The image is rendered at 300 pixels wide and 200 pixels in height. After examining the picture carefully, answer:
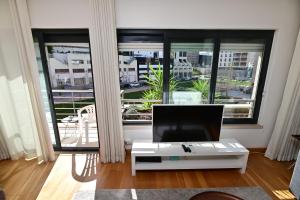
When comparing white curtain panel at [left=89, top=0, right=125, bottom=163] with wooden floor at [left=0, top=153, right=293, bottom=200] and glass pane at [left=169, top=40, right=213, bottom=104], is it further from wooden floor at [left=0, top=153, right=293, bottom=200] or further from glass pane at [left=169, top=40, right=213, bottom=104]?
glass pane at [left=169, top=40, right=213, bottom=104]

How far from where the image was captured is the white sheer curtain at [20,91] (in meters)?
2.23

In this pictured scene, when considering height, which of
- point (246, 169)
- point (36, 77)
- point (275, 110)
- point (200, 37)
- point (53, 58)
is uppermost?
point (200, 37)

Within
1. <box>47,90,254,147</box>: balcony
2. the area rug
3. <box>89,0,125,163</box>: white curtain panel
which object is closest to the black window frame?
<box>89,0,125,163</box>: white curtain panel

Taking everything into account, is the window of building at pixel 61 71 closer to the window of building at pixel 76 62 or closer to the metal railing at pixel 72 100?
the window of building at pixel 76 62

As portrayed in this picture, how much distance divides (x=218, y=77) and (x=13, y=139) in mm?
3437

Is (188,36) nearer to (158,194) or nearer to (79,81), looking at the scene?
(79,81)

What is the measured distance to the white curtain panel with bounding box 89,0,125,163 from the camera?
2.20m

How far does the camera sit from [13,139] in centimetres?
274

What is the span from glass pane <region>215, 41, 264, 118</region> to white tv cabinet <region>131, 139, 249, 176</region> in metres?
0.72

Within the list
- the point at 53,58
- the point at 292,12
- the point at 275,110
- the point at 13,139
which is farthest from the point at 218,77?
the point at 13,139

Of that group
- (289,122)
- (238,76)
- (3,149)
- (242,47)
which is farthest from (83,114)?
(289,122)

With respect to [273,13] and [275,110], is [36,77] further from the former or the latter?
[275,110]

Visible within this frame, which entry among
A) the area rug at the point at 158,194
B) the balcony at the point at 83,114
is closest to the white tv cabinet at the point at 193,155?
the area rug at the point at 158,194

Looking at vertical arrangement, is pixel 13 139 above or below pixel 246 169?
above
